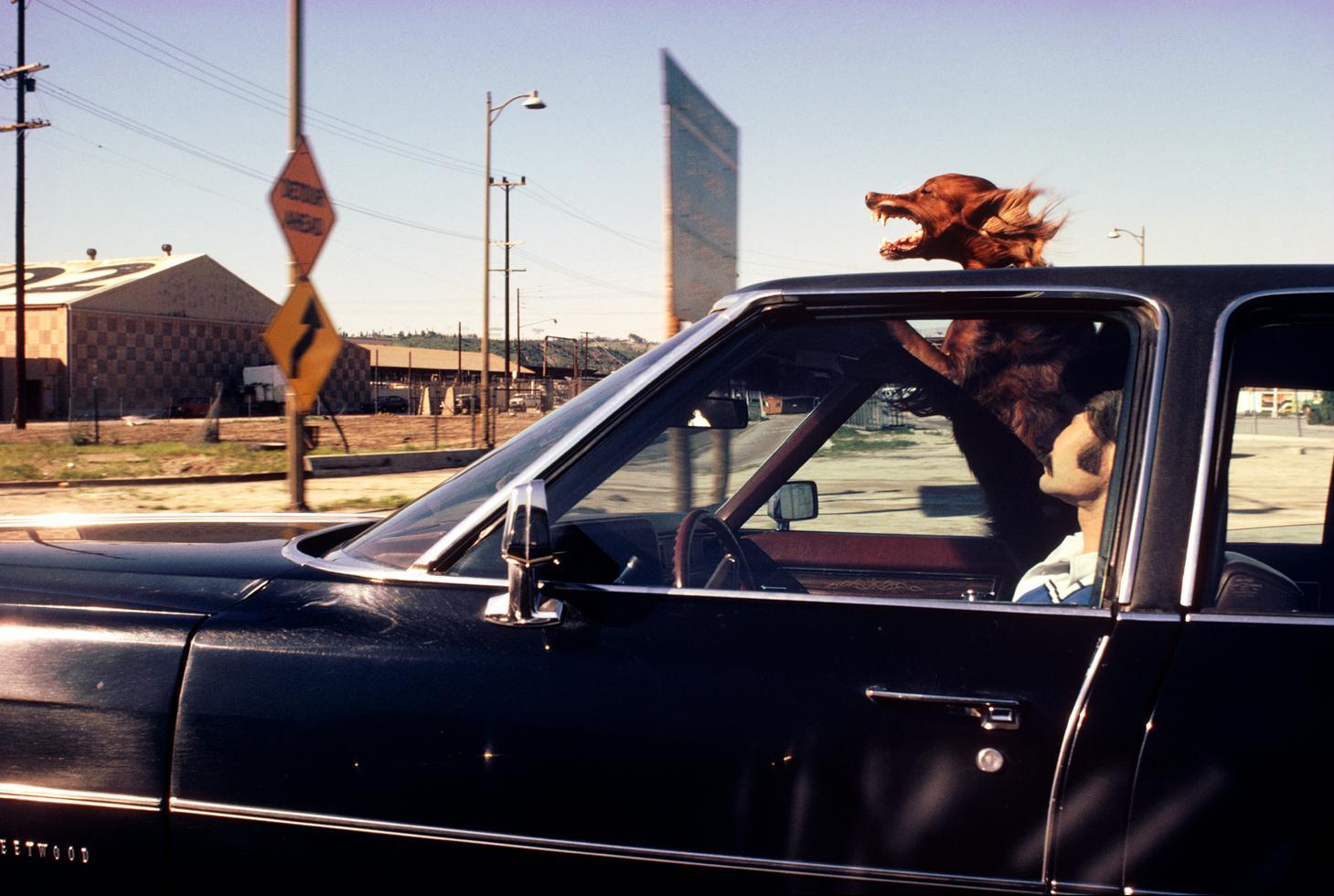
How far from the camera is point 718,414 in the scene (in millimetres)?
2205

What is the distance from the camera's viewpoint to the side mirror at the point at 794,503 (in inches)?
112

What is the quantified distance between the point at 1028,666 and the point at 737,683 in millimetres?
393

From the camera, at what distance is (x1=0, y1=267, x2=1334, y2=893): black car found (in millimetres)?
1541

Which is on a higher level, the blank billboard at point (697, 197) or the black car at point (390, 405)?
the blank billboard at point (697, 197)

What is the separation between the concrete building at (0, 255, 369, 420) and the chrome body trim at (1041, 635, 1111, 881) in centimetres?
5119

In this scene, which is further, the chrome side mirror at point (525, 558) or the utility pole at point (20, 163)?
the utility pole at point (20, 163)

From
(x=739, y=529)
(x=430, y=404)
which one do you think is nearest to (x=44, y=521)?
(x=739, y=529)

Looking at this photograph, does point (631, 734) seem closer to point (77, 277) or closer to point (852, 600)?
point (852, 600)

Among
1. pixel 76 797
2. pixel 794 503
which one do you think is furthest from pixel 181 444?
pixel 76 797

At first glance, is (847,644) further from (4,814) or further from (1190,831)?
(4,814)

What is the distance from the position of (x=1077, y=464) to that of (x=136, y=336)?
57227mm

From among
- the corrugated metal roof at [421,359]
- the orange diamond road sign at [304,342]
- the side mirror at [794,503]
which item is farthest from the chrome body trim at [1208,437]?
the corrugated metal roof at [421,359]

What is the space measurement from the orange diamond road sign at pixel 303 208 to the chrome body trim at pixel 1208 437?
7049 millimetres

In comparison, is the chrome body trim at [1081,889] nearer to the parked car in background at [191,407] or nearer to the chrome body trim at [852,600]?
the chrome body trim at [852,600]
